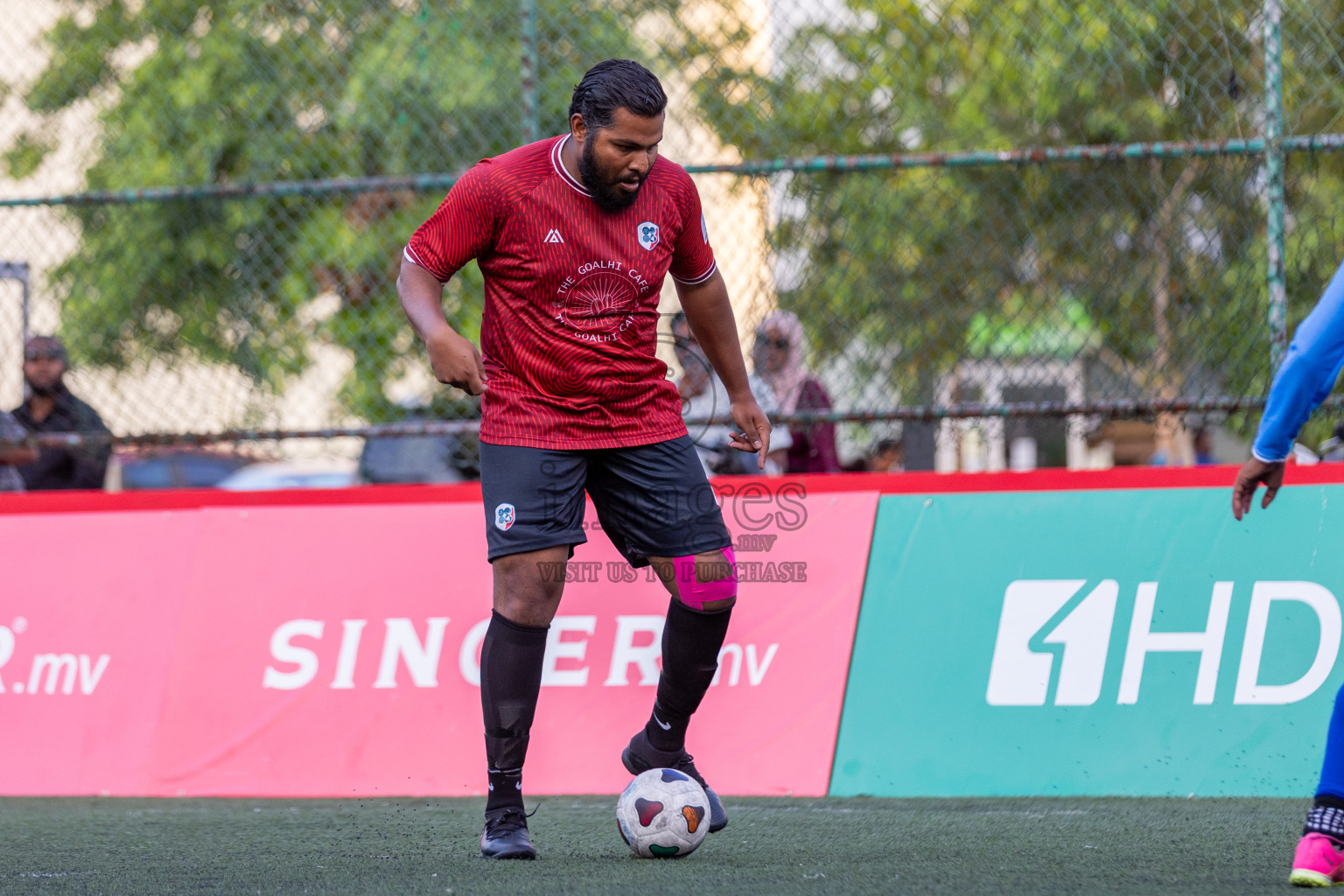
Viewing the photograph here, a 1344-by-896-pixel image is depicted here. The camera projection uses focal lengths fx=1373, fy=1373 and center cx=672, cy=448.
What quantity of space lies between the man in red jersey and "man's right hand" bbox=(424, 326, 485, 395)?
0.09m

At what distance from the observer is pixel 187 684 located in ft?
16.1

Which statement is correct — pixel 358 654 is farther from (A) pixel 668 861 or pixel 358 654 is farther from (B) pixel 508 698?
(A) pixel 668 861

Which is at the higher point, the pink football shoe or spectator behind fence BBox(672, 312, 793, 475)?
spectator behind fence BBox(672, 312, 793, 475)

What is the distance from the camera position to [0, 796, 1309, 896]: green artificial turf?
2938 mm

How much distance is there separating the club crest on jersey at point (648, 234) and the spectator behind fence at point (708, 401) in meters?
1.90

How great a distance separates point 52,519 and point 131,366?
4.07ft

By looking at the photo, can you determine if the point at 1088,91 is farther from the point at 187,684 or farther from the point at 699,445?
the point at 187,684

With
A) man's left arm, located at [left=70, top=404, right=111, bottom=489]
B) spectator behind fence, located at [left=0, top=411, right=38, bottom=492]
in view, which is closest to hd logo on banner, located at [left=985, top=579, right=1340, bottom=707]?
man's left arm, located at [left=70, top=404, right=111, bottom=489]

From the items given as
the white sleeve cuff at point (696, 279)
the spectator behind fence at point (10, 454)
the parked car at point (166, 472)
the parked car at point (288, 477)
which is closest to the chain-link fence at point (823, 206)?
the spectator behind fence at point (10, 454)

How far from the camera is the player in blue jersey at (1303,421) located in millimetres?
2764

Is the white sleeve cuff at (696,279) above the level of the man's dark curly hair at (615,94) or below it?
below

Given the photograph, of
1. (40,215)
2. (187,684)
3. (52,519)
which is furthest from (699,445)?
(40,215)

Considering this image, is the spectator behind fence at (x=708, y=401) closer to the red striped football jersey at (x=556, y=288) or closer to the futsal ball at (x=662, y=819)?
the red striped football jersey at (x=556, y=288)

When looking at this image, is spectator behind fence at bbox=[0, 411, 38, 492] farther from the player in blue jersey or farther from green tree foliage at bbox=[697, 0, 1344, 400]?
the player in blue jersey
